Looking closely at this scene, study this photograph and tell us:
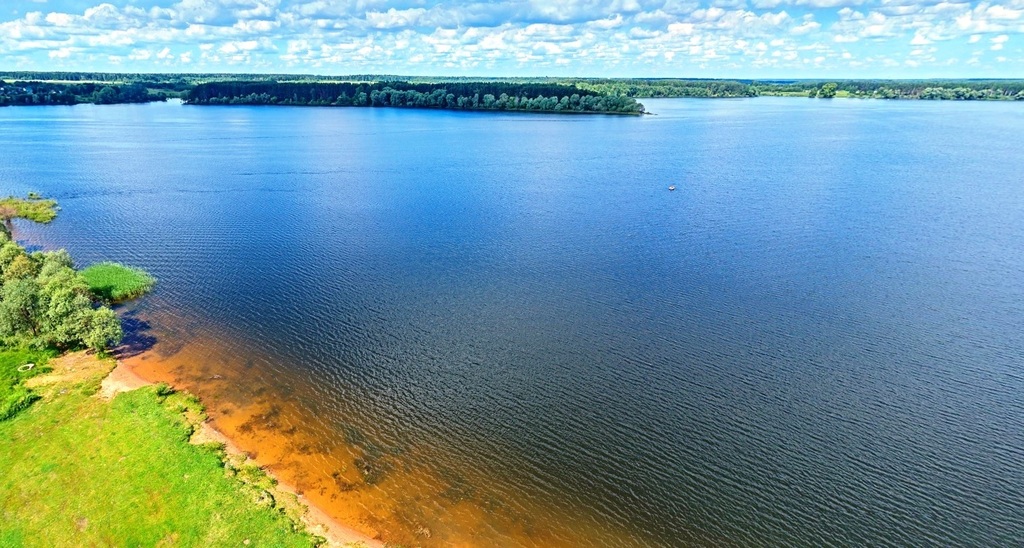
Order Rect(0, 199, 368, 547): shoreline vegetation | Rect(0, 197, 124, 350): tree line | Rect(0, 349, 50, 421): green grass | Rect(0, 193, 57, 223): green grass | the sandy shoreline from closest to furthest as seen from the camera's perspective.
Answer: Rect(0, 199, 368, 547): shoreline vegetation, the sandy shoreline, Rect(0, 349, 50, 421): green grass, Rect(0, 197, 124, 350): tree line, Rect(0, 193, 57, 223): green grass

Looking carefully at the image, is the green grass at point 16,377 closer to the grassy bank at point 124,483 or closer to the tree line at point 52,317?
the grassy bank at point 124,483

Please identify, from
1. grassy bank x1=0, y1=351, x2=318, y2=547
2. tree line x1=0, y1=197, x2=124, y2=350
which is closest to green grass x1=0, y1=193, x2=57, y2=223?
tree line x1=0, y1=197, x2=124, y2=350

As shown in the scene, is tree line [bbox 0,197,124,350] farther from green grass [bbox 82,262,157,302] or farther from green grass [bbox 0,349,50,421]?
green grass [bbox 82,262,157,302]

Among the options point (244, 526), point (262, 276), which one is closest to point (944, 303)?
point (244, 526)

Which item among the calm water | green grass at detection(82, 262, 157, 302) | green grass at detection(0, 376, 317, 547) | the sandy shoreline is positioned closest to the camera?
green grass at detection(0, 376, 317, 547)

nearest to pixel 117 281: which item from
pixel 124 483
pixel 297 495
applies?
pixel 124 483
